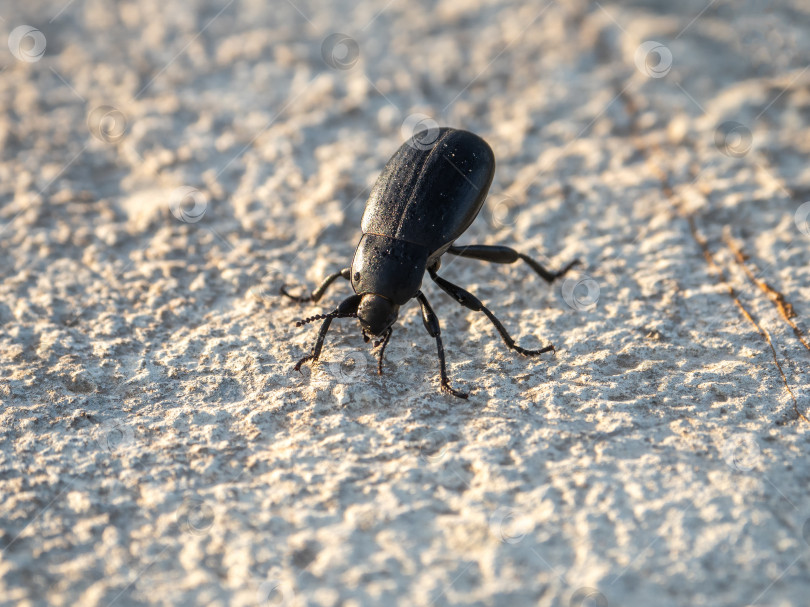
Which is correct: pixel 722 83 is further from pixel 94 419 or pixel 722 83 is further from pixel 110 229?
pixel 94 419

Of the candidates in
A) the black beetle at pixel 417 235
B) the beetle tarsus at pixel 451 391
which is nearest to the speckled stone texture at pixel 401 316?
the beetle tarsus at pixel 451 391

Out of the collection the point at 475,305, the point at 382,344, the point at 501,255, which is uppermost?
the point at 501,255

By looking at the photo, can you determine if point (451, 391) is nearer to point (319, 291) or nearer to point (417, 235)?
point (417, 235)

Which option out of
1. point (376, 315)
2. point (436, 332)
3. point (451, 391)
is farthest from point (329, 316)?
point (451, 391)

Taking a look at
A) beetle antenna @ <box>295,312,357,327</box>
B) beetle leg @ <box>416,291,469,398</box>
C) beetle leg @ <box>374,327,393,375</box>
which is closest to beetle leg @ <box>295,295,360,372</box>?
beetle antenna @ <box>295,312,357,327</box>

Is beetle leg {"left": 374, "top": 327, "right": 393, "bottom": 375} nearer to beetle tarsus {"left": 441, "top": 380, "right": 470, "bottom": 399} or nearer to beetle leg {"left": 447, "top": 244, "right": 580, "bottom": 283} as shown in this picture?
beetle tarsus {"left": 441, "top": 380, "right": 470, "bottom": 399}

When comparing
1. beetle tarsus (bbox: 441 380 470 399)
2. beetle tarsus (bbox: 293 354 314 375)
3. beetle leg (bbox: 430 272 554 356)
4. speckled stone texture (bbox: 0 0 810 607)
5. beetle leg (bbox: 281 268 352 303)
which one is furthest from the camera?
beetle leg (bbox: 281 268 352 303)
